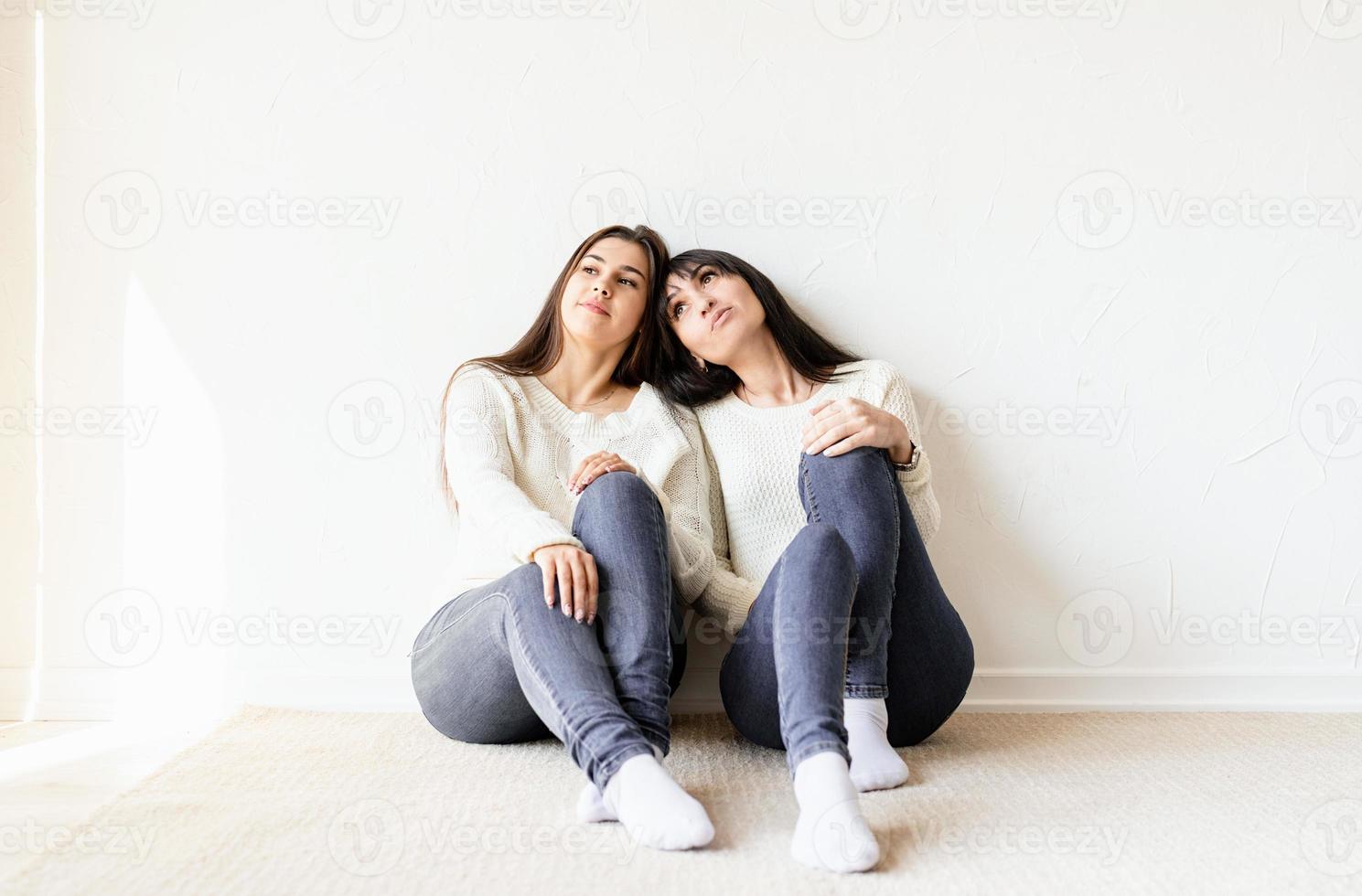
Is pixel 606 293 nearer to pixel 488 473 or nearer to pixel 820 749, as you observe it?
pixel 488 473

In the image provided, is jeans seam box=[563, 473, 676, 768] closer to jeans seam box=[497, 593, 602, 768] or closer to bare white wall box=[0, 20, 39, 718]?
jeans seam box=[497, 593, 602, 768]

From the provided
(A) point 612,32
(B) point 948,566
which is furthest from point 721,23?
(B) point 948,566

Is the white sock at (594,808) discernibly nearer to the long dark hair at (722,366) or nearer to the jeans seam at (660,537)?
the jeans seam at (660,537)

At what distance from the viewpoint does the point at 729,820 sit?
106cm

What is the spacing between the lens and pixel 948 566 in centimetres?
164

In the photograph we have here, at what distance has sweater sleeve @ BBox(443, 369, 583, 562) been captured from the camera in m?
1.21

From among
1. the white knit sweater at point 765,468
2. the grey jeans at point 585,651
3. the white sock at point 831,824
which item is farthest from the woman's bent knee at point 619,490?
the white sock at point 831,824

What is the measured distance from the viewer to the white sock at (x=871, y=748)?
1.14 meters

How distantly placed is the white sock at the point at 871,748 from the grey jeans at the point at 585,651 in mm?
225

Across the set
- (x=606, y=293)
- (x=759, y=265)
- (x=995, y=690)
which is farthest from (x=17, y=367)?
(x=995, y=690)

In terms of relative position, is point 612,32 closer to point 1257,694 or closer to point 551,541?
point 551,541

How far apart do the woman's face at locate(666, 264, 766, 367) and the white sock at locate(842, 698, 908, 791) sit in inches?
23.3

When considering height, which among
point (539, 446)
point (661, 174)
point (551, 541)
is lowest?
point (551, 541)

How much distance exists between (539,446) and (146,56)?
3.03 ft
